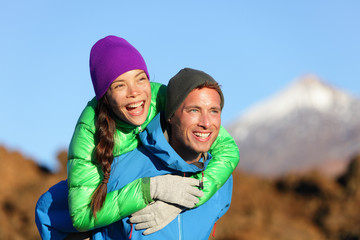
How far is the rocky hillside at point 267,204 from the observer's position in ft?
48.3

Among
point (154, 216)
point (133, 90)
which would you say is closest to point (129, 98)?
point (133, 90)

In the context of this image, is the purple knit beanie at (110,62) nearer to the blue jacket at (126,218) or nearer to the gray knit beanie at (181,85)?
the gray knit beanie at (181,85)

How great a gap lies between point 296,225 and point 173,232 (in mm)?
11665

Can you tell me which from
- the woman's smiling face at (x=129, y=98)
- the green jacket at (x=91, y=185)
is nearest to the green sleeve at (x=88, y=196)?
the green jacket at (x=91, y=185)

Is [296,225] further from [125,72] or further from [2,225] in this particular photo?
[125,72]

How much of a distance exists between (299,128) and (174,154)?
74.7 metres

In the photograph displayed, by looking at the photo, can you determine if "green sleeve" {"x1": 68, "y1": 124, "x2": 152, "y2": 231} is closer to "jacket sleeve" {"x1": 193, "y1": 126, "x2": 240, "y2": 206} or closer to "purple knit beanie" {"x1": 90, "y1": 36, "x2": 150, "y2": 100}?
"purple knit beanie" {"x1": 90, "y1": 36, "x2": 150, "y2": 100}

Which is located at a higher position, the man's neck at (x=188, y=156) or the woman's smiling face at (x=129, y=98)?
the woman's smiling face at (x=129, y=98)

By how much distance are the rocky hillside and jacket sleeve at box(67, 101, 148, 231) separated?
10651 mm

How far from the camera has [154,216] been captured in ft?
13.0

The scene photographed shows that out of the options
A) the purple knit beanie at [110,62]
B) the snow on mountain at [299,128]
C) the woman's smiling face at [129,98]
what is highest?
the snow on mountain at [299,128]

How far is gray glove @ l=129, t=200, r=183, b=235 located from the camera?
12.9 ft

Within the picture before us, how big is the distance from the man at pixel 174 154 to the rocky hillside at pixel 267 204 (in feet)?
33.8

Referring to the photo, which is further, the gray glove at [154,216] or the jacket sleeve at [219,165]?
the jacket sleeve at [219,165]
